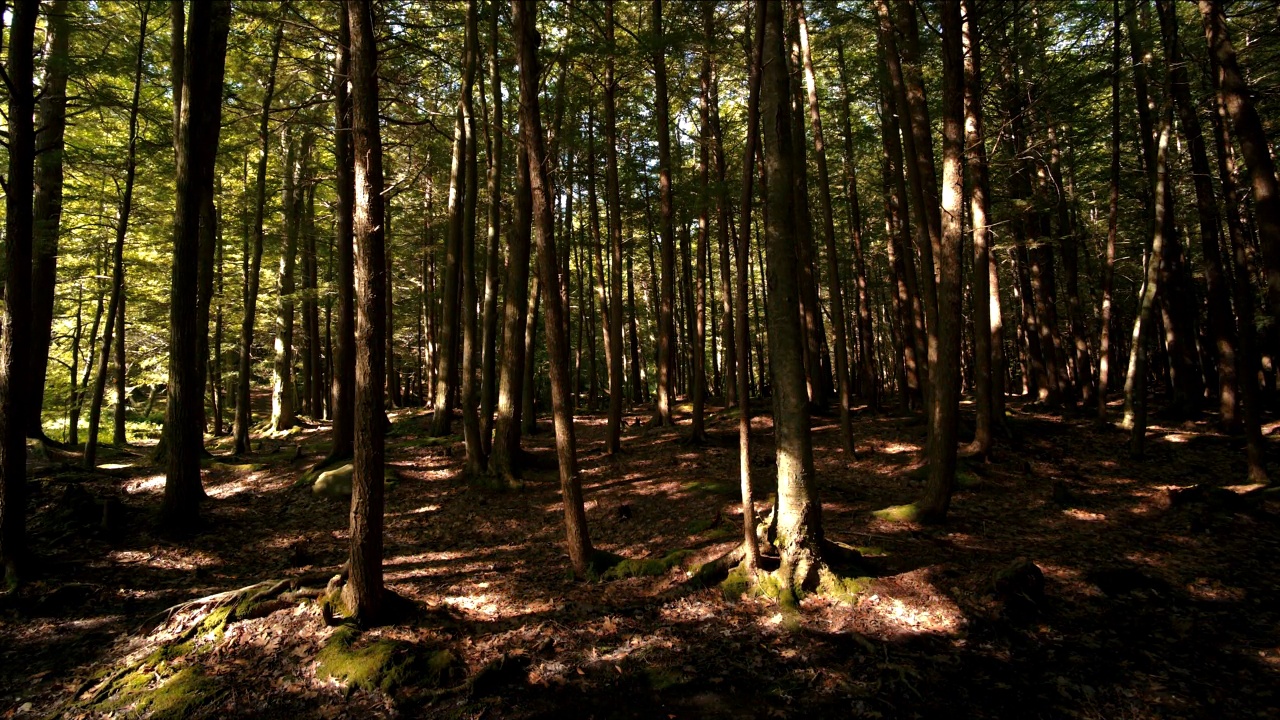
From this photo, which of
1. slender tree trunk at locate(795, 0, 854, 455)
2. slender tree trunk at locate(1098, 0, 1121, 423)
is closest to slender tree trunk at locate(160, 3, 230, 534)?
slender tree trunk at locate(795, 0, 854, 455)

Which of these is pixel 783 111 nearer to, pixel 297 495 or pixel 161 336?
pixel 297 495

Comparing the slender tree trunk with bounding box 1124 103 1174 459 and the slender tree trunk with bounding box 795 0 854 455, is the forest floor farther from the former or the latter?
the slender tree trunk with bounding box 795 0 854 455

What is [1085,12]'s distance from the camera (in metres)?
13.8

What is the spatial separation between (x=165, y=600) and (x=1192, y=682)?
33.7 feet

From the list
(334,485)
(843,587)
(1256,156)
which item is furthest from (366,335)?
(1256,156)

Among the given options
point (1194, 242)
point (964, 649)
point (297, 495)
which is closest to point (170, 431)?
point (297, 495)

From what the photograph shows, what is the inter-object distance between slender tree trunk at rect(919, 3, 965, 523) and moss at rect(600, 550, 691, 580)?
4.03 meters

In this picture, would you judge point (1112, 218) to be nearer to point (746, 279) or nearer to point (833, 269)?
point (833, 269)

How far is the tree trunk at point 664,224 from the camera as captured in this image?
1320cm

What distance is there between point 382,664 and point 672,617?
9.44 feet

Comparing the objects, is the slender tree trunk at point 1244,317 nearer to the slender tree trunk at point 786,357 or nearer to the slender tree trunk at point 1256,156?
the slender tree trunk at point 1256,156

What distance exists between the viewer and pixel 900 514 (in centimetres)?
836

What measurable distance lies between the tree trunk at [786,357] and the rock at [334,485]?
877cm

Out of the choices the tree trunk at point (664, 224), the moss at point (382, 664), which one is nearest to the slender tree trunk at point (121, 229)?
the moss at point (382, 664)
